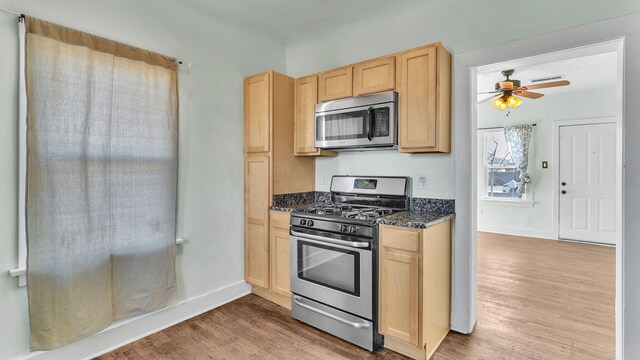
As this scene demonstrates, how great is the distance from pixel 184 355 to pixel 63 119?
1.78 meters

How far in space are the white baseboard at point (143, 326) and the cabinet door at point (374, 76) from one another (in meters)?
2.28

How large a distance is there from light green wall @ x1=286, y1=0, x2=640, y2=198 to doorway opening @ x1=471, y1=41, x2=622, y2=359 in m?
0.22

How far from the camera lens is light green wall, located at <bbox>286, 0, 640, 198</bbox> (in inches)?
80.9

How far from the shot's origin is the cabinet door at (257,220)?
9.71 ft

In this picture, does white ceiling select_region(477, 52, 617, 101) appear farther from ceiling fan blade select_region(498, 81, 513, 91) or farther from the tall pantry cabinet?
the tall pantry cabinet

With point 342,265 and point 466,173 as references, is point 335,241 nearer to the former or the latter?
point 342,265

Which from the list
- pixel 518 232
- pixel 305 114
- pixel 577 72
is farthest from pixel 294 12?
pixel 518 232

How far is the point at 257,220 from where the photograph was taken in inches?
120

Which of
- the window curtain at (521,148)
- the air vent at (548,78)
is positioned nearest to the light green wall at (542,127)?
the window curtain at (521,148)

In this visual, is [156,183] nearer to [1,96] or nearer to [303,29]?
[1,96]

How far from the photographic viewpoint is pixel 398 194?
274 cm

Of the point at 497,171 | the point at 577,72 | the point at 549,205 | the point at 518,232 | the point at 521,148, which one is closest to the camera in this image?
the point at 577,72

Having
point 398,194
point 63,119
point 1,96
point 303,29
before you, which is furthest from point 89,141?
point 398,194

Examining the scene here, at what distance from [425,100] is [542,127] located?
15.4 feet
